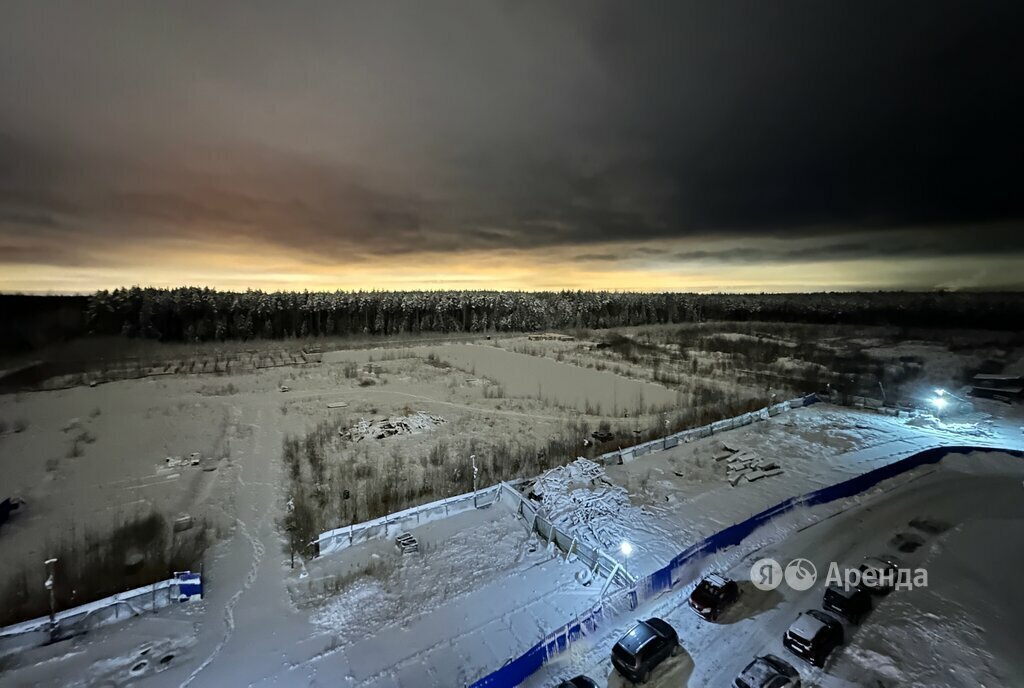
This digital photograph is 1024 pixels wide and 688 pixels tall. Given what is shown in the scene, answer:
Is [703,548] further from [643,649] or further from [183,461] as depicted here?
[183,461]

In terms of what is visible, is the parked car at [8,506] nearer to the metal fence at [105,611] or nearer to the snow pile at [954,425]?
the metal fence at [105,611]

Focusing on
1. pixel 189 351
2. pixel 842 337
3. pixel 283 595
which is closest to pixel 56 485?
pixel 283 595

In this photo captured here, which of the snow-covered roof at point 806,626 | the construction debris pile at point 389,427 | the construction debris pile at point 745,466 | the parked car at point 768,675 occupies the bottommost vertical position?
the construction debris pile at point 389,427

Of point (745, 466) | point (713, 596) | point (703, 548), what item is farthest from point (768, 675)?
point (745, 466)

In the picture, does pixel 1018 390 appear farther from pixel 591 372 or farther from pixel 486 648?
pixel 486 648

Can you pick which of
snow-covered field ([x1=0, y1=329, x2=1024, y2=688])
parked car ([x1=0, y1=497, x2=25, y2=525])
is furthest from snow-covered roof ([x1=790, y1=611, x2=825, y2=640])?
parked car ([x1=0, y1=497, x2=25, y2=525])

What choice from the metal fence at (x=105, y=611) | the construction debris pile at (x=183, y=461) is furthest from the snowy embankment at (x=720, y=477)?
the construction debris pile at (x=183, y=461)

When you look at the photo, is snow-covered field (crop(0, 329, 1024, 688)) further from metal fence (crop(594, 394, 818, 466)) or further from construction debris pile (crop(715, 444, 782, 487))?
metal fence (crop(594, 394, 818, 466))
